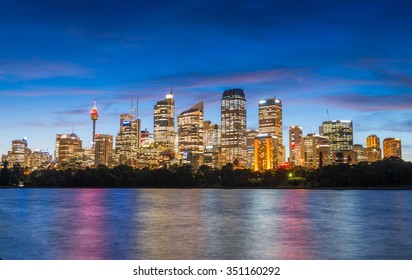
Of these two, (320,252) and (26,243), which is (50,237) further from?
(320,252)

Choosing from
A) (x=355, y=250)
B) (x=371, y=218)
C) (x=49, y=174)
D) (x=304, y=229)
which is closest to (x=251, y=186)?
(x=49, y=174)

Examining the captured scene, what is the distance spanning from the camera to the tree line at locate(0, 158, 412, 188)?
466 feet

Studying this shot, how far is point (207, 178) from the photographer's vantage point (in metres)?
172

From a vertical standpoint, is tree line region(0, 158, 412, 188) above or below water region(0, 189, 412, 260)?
above

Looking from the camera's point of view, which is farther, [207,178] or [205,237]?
[207,178]

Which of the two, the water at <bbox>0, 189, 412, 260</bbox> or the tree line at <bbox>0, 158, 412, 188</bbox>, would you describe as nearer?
the water at <bbox>0, 189, 412, 260</bbox>

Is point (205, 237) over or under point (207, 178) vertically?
under

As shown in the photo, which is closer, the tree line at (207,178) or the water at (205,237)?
the water at (205,237)

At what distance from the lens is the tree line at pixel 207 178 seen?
14200 centimetres

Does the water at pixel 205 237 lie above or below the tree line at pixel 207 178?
below

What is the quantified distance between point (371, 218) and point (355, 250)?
24.6 meters
